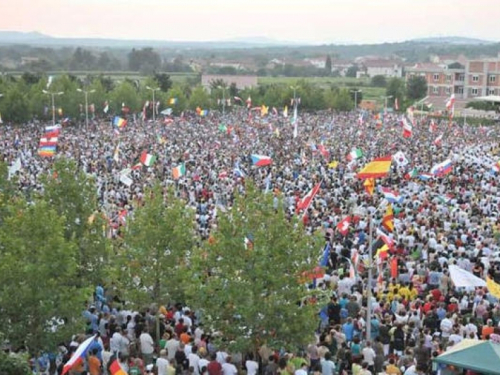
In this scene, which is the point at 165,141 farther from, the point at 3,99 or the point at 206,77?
the point at 206,77

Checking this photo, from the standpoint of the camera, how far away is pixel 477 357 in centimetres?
1090

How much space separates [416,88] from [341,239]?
251ft

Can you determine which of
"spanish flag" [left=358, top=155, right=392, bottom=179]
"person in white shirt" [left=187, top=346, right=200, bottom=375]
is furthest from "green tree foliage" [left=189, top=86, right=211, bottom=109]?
"person in white shirt" [left=187, top=346, right=200, bottom=375]

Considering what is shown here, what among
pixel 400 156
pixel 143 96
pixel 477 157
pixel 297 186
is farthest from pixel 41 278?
pixel 143 96

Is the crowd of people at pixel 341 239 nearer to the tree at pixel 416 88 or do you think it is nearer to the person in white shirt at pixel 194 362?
the person in white shirt at pixel 194 362

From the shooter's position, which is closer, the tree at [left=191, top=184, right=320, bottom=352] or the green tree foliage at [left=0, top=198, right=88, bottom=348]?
the green tree foliage at [left=0, top=198, right=88, bottom=348]

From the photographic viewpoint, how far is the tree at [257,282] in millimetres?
13398

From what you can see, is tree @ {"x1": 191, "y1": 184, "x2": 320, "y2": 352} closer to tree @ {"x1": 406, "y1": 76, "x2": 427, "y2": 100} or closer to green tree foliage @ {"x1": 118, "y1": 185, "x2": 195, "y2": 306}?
green tree foliage @ {"x1": 118, "y1": 185, "x2": 195, "y2": 306}

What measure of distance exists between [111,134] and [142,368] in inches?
1611

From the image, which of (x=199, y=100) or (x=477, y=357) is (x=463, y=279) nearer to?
(x=477, y=357)

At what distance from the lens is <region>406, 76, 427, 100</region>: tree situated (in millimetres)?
95188

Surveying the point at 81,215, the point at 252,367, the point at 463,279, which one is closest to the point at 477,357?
the point at 252,367

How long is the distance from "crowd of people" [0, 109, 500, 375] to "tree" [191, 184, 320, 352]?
39 cm

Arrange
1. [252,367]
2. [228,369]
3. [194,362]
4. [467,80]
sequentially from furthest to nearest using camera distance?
[467,80] < [194,362] < [252,367] < [228,369]
